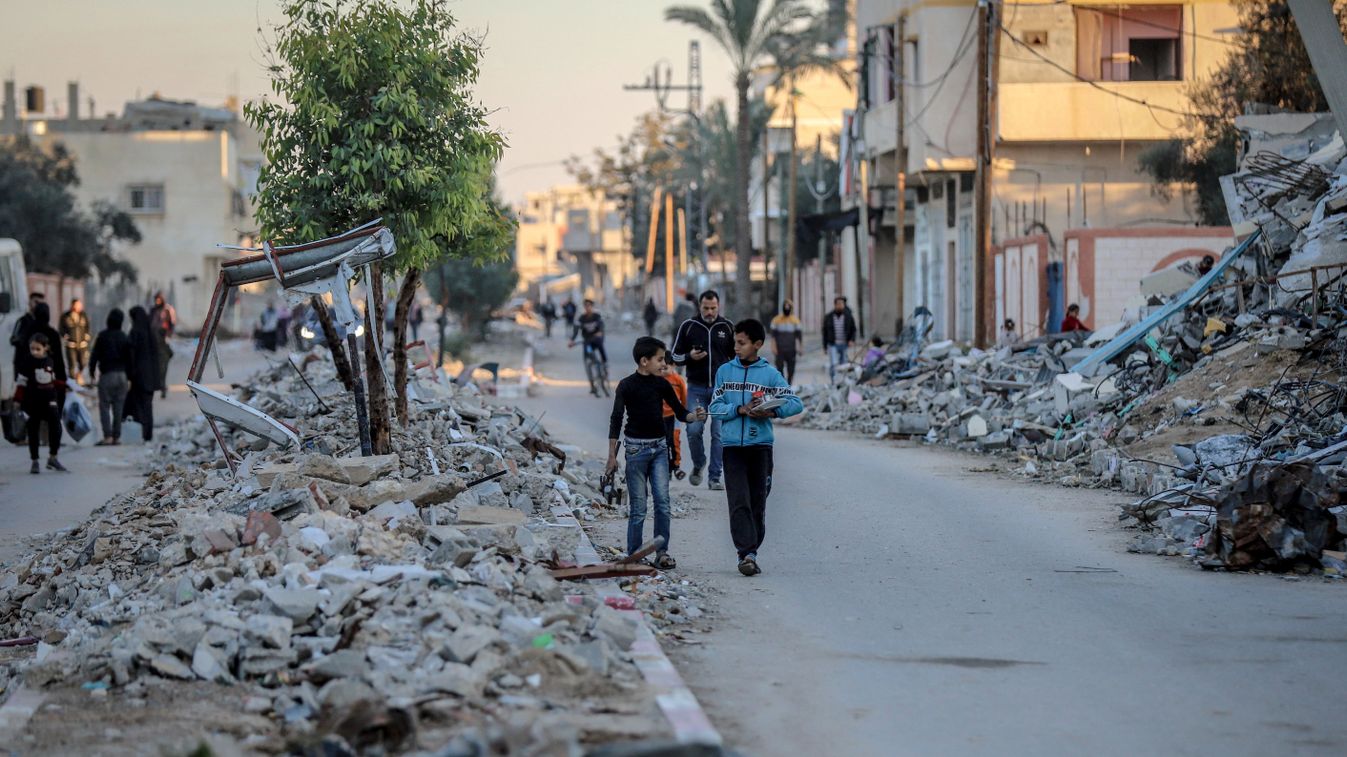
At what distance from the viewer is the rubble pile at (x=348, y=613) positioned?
6.05 meters

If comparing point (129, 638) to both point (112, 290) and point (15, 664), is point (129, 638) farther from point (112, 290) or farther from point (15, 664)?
point (112, 290)

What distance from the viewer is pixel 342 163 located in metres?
13.3

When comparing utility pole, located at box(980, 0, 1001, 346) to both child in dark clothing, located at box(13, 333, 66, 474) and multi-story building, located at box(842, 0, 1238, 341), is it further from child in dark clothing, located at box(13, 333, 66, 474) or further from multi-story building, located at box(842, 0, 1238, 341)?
child in dark clothing, located at box(13, 333, 66, 474)

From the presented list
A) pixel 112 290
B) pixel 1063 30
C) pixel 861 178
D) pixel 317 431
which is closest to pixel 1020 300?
pixel 1063 30

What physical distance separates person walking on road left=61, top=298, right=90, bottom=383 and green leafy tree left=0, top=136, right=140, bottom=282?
71.8 feet

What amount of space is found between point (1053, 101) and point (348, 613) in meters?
29.9

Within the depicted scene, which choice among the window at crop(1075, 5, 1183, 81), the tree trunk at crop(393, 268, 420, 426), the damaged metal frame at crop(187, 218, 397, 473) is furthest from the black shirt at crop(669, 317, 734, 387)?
the window at crop(1075, 5, 1183, 81)

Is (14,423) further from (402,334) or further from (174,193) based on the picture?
(174,193)

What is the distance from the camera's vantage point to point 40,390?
1733 centimetres

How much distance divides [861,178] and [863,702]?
134 ft

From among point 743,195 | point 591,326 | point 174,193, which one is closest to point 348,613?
point 591,326

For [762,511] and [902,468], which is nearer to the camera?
[762,511]

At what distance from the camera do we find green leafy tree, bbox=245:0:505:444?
13250 millimetres

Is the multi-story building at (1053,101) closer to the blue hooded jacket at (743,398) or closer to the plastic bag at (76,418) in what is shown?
the plastic bag at (76,418)
